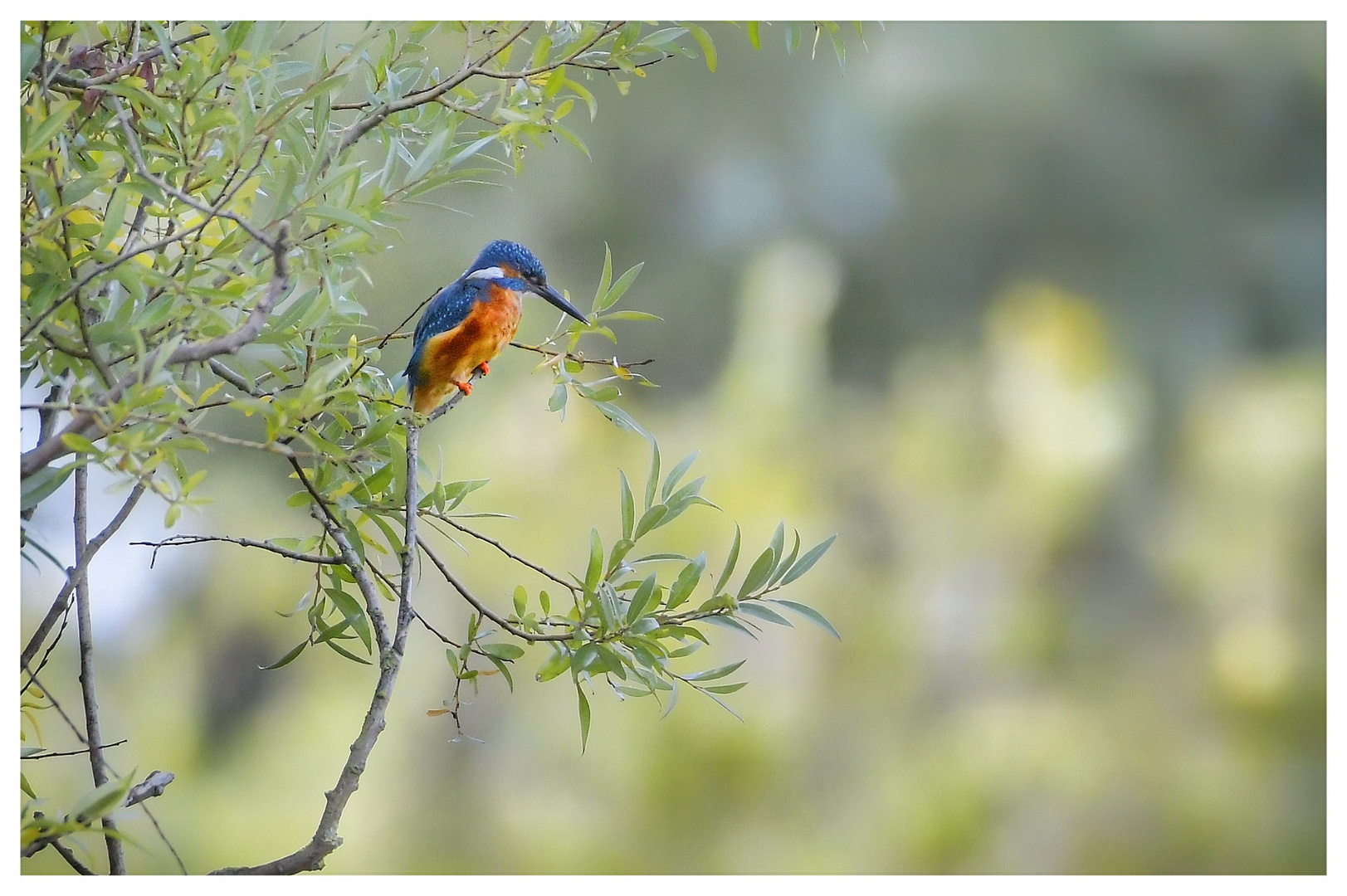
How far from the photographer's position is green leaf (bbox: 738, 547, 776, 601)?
78 centimetres

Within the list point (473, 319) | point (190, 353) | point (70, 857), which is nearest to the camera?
point (190, 353)

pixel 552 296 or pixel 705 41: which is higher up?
pixel 705 41

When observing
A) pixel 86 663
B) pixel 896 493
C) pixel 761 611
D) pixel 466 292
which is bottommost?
pixel 86 663

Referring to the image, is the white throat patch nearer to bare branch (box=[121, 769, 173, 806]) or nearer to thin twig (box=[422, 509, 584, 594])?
thin twig (box=[422, 509, 584, 594])

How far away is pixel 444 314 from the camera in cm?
91

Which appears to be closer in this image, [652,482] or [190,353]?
[190,353]

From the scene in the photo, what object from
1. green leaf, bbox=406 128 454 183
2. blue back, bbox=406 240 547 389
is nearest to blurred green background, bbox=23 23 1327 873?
blue back, bbox=406 240 547 389

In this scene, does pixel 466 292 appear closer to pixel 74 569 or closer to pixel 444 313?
pixel 444 313

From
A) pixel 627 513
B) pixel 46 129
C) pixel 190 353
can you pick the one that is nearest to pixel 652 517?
pixel 627 513

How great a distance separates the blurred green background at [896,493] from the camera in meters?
1.62

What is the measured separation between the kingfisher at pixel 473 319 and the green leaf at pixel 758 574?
26 centimetres

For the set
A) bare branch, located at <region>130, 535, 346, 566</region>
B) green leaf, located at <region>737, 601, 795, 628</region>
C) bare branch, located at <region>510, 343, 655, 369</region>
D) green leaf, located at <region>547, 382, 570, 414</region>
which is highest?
bare branch, located at <region>510, 343, 655, 369</region>

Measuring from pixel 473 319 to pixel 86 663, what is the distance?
0.38 m
